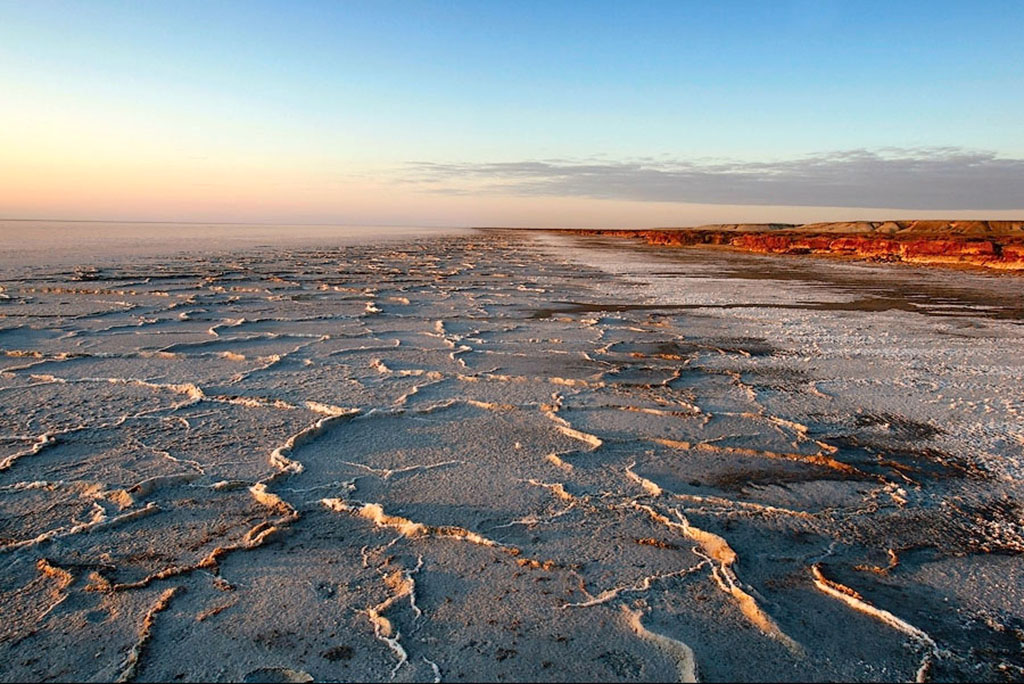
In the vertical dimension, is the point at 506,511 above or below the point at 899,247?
below

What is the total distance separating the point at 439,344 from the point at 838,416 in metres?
3.24

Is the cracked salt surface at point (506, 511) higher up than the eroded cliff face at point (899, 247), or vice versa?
the eroded cliff face at point (899, 247)

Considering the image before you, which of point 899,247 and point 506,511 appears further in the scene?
point 899,247

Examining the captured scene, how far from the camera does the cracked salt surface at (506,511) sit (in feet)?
5.73

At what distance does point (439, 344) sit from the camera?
5.90 m

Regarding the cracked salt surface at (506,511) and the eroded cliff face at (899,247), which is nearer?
the cracked salt surface at (506,511)

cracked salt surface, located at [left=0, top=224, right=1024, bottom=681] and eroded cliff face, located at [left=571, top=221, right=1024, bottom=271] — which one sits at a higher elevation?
eroded cliff face, located at [left=571, top=221, right=1024, bottom=271]

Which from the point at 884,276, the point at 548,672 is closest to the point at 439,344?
the point at 548,672

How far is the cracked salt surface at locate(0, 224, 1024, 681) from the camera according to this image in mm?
1746

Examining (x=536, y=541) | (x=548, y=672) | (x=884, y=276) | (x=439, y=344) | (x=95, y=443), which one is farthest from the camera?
(x=884, y=276)

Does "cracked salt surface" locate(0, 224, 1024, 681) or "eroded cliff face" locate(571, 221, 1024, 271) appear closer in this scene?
"cracked salt surface" locate(0, 224, 1024, 681)

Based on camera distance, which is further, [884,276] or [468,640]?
[884,276]

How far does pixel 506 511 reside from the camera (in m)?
2.53

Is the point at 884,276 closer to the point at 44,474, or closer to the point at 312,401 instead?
the point at 312,401
